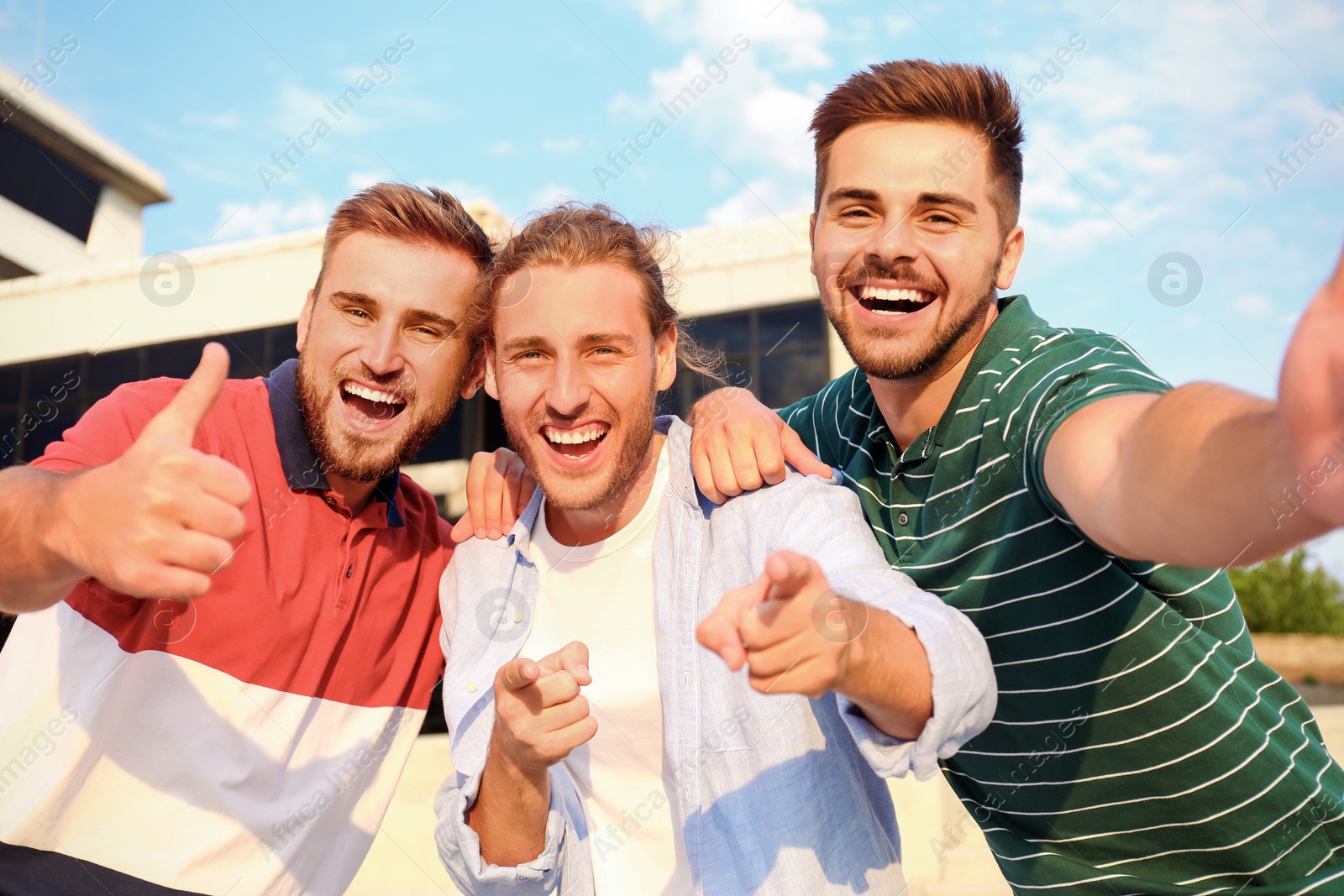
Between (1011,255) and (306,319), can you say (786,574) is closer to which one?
(1011,255)

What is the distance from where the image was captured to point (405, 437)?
2854mm

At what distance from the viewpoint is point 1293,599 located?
16344mm

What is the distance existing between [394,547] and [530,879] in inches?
44.1

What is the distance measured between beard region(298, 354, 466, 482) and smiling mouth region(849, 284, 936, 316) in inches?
51.8

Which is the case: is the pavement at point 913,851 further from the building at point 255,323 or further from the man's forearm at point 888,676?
the building at point 255,323

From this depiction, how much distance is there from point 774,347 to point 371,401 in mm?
10173

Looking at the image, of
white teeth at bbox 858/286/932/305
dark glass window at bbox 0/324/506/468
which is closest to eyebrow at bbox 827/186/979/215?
white teeth at bbox 858/286/932/305

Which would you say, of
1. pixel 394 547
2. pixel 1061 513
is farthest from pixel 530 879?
pixel 1061 513

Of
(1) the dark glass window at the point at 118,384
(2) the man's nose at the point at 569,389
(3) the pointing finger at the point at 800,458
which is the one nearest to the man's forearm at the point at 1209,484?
(3) the pointing finger at the point at 800,458

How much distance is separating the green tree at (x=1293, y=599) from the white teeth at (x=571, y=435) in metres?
16.8

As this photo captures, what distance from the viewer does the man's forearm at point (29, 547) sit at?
1.75m

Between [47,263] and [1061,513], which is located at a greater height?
[47,263]

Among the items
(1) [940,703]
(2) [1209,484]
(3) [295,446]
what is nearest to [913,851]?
(3) [295,446]

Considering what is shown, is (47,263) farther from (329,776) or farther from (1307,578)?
(1307,578)
